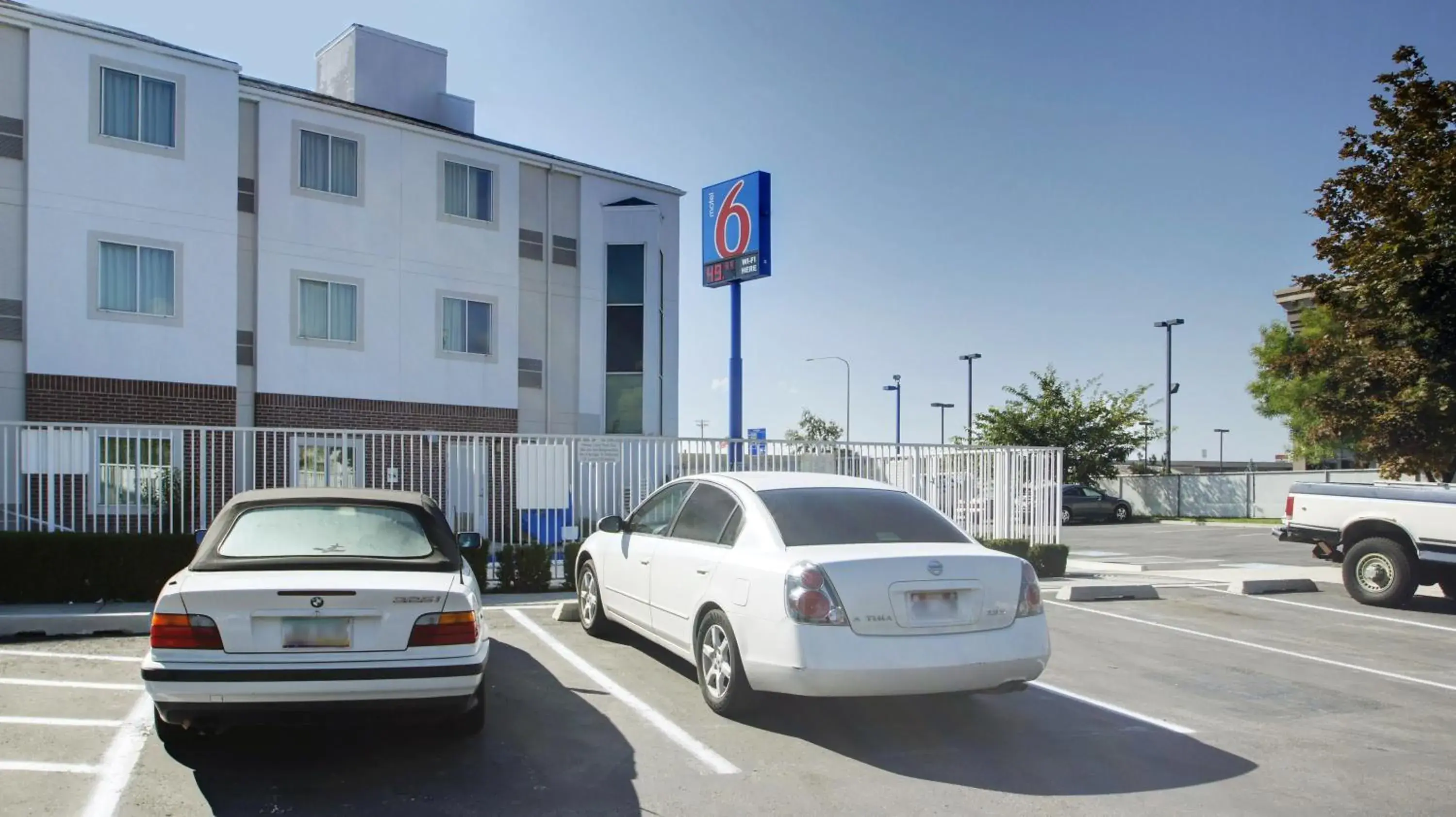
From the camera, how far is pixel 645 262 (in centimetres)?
2538

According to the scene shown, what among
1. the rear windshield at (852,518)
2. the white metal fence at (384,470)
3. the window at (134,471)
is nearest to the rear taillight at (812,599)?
the rear windshield at (852,518)

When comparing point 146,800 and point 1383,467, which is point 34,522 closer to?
point 146,800

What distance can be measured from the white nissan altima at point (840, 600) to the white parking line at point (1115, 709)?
107 centimetres

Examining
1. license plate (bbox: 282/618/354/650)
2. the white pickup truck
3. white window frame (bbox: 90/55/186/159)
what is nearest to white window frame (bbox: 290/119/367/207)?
white window frame (bbox: 90/55/186/159)

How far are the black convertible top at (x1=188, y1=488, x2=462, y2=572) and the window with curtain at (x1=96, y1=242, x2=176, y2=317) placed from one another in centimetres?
1416

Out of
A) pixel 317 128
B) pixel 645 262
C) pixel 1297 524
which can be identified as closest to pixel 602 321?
pixel 645 262

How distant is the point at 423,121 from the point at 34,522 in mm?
13273

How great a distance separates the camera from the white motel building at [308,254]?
17.6m

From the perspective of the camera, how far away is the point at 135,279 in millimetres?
18469

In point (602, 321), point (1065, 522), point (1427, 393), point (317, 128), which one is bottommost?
point (1065, 522)

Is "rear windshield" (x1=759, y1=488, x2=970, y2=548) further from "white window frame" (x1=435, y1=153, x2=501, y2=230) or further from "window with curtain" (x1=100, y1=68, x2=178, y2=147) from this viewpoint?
"white window frame" (x1=435, y1=153, x2=501, y2=230)

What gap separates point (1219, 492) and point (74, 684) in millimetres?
41710

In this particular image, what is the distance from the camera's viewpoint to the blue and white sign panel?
56.0ft

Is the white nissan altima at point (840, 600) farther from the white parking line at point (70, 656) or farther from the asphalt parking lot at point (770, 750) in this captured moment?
the white parking line at point (70, 656)
